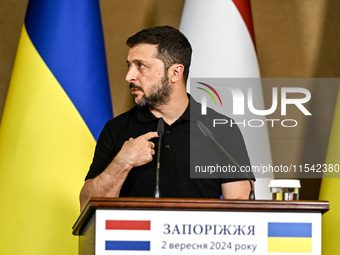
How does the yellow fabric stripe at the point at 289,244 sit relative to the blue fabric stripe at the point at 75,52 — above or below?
below

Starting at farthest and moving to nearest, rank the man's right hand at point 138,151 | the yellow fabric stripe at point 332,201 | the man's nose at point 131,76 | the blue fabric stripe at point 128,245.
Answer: the yellow fabric stripe at point 332,201, the man's nose at point 131,76, the man's right hand at point 138,151, the blue fabric stripe at point 128,245

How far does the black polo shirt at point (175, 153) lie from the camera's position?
8.14 ft

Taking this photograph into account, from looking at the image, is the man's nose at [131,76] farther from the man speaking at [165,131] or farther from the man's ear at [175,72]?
the man's ear at [175,72]

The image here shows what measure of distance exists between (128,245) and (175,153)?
88cm

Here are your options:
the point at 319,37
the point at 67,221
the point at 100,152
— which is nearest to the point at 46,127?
the point at 67,221

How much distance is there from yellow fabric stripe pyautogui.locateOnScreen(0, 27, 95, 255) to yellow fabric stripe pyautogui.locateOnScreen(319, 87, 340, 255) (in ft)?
3.97

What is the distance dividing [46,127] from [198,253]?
1658 millimetres

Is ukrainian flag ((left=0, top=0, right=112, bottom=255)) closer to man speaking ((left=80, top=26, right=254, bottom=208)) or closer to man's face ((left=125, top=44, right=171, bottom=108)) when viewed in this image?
man speaking ((left=80, top=26, right=254, bottom=208))

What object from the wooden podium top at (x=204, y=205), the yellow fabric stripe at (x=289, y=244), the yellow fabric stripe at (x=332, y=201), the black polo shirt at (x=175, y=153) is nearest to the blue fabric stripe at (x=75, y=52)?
the black polo shirt at (x=175, y=153)

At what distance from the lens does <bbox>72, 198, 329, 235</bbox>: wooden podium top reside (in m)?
1.70

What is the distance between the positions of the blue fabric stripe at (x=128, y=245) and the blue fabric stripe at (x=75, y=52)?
161 centimetres

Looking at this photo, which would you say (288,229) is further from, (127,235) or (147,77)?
(147,77)

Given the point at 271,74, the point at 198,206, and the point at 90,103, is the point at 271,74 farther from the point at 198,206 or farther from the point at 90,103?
the point at 198,206

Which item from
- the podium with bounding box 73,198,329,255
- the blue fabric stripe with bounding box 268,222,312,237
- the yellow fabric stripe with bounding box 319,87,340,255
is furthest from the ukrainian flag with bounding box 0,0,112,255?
the blue fabric stripe with bounding box 268,222,312,237
